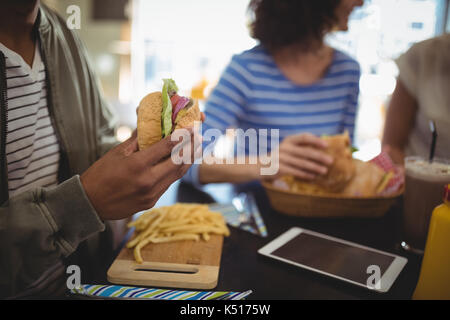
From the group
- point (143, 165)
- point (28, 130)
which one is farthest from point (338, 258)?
point (28, 130)

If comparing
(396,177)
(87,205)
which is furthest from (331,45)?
(87,205)

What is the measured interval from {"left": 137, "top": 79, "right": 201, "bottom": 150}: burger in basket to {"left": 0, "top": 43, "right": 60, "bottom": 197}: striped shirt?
1.12 feet

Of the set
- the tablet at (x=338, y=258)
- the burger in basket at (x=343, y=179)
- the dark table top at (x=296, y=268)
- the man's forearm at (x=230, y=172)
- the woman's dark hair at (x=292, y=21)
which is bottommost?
the dark table top at (x=296, y=268)

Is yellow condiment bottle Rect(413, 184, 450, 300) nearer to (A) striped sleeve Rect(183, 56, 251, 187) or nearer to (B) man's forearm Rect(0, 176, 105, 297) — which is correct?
(B) man's forearm Rect(0, 176, 105, 297)

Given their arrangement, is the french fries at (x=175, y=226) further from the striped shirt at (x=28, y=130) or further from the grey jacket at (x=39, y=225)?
the striped shirt at (x=28, y=130)

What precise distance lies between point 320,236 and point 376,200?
293 mm

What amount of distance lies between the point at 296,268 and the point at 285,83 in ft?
3.78

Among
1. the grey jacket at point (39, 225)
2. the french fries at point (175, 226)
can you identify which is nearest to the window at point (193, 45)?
the french fries at point (175, 226)

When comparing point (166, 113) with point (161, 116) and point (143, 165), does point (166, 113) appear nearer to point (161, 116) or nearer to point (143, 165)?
point (161, 116)

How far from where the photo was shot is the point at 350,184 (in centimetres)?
133

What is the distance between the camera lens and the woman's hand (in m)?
1.33

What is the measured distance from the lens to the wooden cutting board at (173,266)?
86cm

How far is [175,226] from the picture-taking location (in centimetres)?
109

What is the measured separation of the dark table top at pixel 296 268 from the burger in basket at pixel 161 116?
16.4 inches
